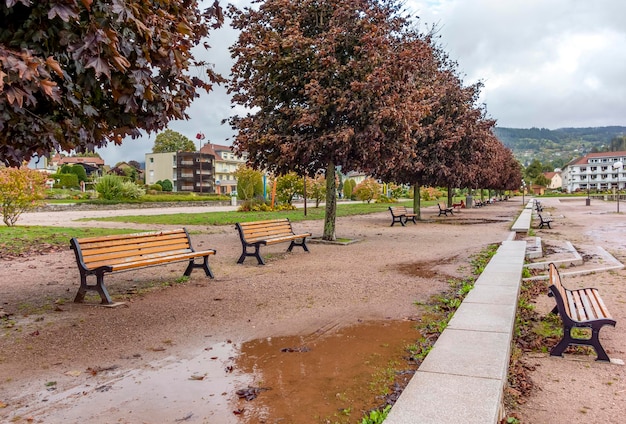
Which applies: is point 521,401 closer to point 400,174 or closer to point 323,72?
point 323,72

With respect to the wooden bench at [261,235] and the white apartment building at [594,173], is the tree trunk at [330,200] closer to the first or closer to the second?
the wooden bench at [261,235]

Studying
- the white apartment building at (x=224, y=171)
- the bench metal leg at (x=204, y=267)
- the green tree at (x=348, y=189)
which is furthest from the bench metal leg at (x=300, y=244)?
the white apartment building at (x=224, y=171)

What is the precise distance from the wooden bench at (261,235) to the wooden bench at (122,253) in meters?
1.63

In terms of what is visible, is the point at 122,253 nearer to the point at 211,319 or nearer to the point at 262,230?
the point at 211,319

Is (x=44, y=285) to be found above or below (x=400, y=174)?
below

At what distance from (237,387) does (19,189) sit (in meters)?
16.9

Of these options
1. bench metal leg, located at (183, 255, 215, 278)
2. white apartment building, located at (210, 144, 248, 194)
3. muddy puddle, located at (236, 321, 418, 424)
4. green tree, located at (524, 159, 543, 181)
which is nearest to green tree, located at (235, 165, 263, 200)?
bench metal leg, located at (183, 255, 215, 278)

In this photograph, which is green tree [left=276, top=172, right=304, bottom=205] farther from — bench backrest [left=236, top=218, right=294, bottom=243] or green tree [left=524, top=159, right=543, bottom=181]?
green tree [left=524, top=159, right=543, bottom=181]

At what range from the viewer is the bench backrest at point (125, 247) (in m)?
6.39

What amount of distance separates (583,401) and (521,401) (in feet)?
1.55

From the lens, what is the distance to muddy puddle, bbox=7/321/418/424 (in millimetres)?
3346

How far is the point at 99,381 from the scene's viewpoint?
396 cm

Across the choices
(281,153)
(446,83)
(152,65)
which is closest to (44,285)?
(152,65)

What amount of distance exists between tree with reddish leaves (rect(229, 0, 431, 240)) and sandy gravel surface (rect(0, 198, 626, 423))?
115 inches
